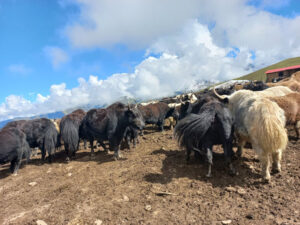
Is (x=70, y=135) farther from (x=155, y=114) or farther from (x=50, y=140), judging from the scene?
(x=155, y=114)

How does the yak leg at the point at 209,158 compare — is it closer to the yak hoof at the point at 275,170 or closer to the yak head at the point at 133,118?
the yak hoof at the point at 275,170

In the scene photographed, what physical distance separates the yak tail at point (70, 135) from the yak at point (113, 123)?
497 mm

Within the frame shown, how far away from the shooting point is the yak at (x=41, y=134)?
8154mm

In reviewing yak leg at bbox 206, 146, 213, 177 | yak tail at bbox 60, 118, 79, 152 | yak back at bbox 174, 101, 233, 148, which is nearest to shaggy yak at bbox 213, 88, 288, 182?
yak back at bbox 174, 101, 233, 148

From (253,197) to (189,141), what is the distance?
5.89 feet

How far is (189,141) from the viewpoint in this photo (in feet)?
14.8

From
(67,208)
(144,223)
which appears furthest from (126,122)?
(144,223)

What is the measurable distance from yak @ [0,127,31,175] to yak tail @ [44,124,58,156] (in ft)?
2.93

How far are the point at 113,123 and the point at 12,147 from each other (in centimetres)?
415

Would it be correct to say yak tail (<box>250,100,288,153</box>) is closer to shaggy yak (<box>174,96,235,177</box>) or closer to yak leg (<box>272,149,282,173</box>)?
yak leg (<box>272,149,282,173</box>)

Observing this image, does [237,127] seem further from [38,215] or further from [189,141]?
[38,215]

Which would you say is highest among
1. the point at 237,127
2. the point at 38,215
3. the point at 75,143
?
the point at 237,127

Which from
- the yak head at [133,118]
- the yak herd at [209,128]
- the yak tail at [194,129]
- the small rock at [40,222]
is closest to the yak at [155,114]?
the yak herd at [209,128]

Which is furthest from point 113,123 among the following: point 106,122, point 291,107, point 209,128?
point 291,107
